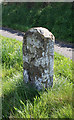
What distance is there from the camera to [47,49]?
2877 millimetres

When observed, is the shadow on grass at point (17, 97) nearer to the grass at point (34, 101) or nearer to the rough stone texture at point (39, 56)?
the grass at point (34, 101)

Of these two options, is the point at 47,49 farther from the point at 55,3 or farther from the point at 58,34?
the point at 55,3

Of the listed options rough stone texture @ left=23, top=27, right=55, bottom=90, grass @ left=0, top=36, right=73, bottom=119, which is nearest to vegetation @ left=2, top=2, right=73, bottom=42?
rough stone texture @ left=23, top=27, right=55, bottom=90

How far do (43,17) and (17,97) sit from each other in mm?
9096

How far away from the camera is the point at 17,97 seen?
2.70 meters

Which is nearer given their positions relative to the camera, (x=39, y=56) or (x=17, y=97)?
(x=17, y=97)

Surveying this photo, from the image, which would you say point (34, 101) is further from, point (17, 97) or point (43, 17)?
point (43, 17)

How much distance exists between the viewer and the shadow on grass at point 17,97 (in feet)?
8.59

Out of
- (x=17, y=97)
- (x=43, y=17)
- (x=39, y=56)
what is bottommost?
(x=17, y=97)

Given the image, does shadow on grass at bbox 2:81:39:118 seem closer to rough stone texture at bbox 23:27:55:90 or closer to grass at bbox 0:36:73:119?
grass at bbox 0:36:73:119

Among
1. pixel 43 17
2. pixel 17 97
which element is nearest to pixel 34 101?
pixel 17 97

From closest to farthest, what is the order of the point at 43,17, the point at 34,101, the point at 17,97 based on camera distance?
1. the point at 34,101
2. the point at 17,97
3. the point at 43,17

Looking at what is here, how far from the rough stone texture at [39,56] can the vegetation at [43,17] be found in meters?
5.89

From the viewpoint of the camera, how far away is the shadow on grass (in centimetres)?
262
